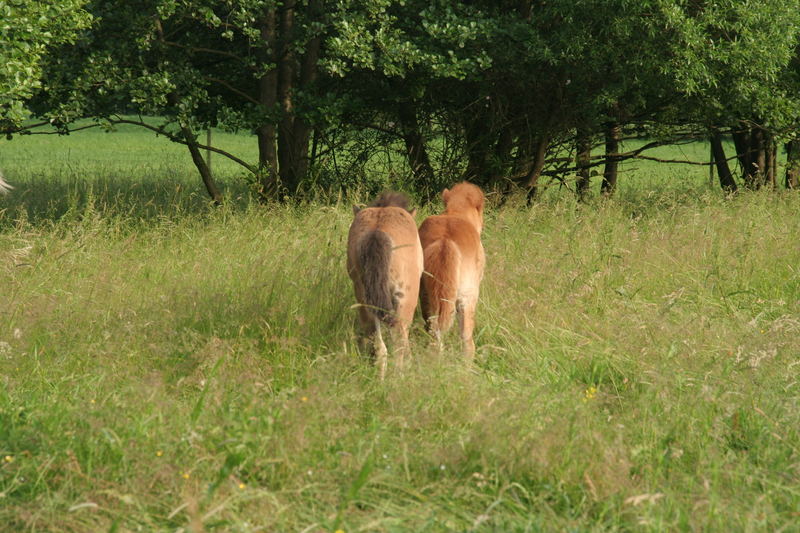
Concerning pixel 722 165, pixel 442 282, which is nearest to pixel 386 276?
pixel 442 282

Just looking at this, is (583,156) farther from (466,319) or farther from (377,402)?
(377,402)

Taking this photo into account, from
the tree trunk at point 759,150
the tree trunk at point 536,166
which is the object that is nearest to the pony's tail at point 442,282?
the tree trunk at point 536,166

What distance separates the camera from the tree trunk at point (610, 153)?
43.8 feet

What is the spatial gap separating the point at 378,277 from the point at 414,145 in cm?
757

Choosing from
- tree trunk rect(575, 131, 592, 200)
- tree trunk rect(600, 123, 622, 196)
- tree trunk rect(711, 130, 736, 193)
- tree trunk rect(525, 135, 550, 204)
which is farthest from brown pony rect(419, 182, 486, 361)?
tree trunk rect(711, 130, 736, 193)

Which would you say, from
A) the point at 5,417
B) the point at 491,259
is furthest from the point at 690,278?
the point at 5,417

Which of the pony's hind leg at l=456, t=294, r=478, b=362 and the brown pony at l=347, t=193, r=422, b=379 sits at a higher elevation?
the brown pony at l=347, t=193, r=422, b=379

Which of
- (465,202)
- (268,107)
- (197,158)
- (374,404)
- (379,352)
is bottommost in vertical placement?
(374,404)

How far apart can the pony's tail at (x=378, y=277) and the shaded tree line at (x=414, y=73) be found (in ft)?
14.4

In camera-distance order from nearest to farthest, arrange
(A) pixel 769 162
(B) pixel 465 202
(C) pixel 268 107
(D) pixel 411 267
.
A: (D) pixel 411 267 → (B) pixel 465 202 → (C) pixel 268 107 → (A) pixel 769 162

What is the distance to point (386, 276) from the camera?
4855 millimetres

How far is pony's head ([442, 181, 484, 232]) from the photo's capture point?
5914 millimetres

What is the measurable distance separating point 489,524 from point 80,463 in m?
1.75

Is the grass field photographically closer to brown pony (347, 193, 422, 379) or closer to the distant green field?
brown pony (347, 193, 422, 379)
